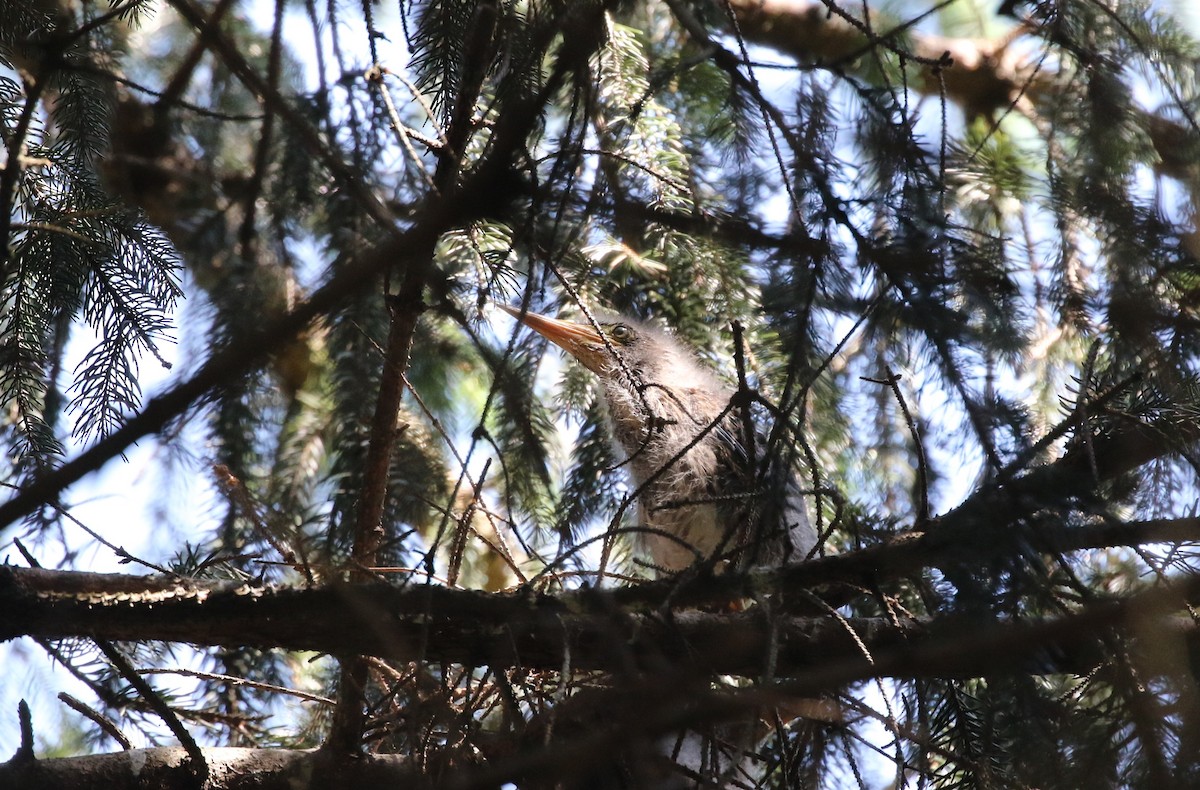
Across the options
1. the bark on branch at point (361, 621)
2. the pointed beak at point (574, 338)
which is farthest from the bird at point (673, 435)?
the bark on branch at point (361, 621)

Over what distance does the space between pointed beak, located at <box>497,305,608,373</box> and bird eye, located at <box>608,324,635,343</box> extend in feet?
0.71

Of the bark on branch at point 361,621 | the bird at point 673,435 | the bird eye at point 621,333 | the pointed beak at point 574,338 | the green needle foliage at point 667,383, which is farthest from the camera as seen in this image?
the bird eye at point 621,333

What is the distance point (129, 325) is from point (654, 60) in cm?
150

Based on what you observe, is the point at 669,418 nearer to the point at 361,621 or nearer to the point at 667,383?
the point at 667,383

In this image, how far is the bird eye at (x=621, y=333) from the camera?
9.83 ft

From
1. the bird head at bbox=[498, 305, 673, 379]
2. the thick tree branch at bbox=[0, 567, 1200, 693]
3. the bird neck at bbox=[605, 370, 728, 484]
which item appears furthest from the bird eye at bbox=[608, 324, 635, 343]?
the thick tree branch at bbox=[0, 567, 1200, 693]

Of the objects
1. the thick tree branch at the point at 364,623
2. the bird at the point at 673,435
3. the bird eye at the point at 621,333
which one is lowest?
Result: the thick tree branch at the point at 364,623

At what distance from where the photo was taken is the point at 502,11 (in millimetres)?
1530

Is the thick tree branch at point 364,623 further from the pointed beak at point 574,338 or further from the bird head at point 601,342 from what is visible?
the pointed beak at point 574,338

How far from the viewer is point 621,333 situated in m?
3.02

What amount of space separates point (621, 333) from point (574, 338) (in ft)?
1.17

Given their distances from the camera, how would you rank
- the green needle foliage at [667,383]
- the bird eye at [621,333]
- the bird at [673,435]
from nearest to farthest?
the green needle foliage at [667,383] < the bird at [673,435] < the bird eye at [621,333]

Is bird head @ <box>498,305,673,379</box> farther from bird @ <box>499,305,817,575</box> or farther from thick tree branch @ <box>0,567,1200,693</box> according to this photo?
thick tree branch @ <box>0,567,1200,693</box>

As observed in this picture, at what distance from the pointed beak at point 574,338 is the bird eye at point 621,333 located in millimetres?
215
